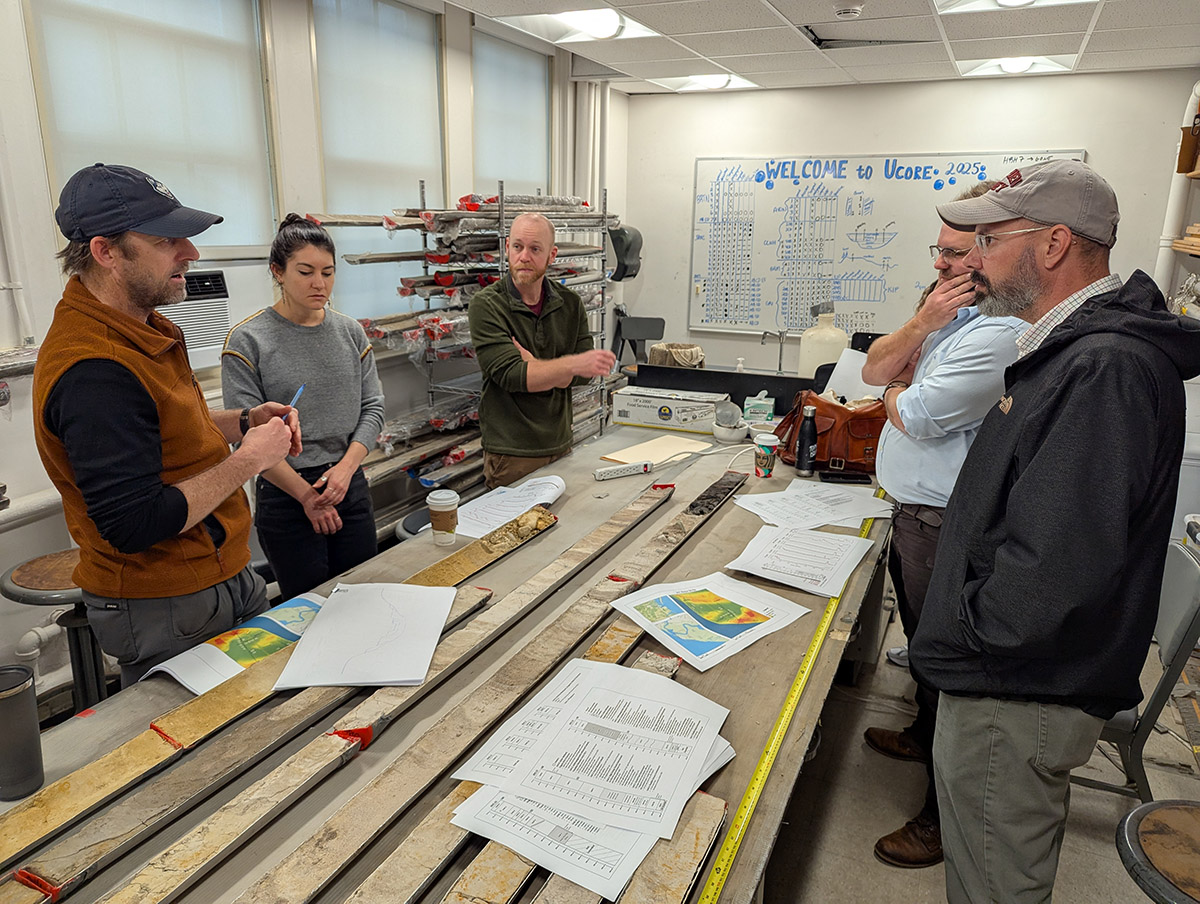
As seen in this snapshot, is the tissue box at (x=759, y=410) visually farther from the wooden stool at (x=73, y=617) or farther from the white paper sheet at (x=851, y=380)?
the wooden stool at (x=73, y=617)

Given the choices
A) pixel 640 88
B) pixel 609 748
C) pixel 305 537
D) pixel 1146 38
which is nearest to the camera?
pixel 609 748

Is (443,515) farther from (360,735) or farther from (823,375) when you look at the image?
(823,375)

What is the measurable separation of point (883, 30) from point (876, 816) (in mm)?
3840

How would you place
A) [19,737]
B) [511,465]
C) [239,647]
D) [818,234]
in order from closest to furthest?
[19,737] → [239,647] → [511,465] → [818,234]

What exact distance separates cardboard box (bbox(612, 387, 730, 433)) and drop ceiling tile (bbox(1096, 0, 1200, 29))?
99.9 inches

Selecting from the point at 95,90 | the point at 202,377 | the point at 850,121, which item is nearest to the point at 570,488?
the point at 202,377

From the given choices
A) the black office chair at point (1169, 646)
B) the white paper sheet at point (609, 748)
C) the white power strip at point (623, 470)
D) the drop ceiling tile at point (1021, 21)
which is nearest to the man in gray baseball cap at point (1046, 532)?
the white paper sheet at point (609, 748)

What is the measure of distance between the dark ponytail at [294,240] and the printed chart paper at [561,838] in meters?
1.63

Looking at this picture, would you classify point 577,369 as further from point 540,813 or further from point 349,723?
point 540,813

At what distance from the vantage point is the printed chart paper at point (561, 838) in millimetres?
1056

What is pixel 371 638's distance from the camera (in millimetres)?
1630

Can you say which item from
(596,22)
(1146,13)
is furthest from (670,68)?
(1146,13)

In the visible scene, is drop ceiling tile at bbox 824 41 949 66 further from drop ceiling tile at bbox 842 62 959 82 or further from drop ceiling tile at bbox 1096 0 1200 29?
drop ceiling tile at bbox 1096 0 1200 29

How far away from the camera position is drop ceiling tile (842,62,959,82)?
195 inches
